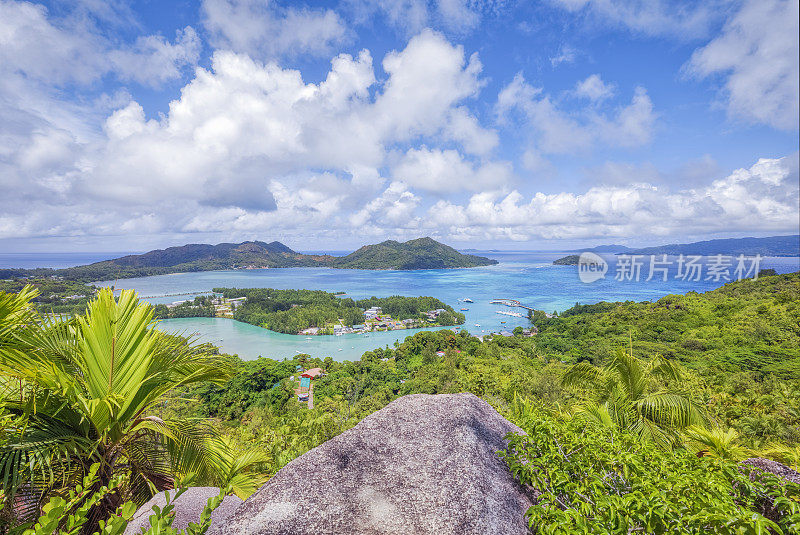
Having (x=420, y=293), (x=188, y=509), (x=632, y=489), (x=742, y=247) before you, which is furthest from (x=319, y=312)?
(x=742, y=247)

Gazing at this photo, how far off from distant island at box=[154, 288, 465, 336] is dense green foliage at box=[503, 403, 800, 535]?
178 feet

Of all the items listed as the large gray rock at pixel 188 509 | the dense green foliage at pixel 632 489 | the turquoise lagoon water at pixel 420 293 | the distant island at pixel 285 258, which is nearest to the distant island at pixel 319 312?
the turquoise lagoon water at pixel 420 293

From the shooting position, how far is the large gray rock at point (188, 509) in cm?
224

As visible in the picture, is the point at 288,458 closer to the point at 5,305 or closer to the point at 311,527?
the point at 311,527

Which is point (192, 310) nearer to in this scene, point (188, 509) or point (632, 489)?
point (188, 509)

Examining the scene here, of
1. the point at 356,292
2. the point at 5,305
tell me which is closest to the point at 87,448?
the point at 5,305

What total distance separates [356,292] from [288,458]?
8789 cm

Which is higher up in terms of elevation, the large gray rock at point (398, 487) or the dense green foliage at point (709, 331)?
the large gray rock at point (398, 487)

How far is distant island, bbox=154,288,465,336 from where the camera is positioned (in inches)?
2256

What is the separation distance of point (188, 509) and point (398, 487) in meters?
1.76

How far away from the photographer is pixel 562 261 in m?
165

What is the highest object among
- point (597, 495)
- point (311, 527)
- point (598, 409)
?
point (597, 495)

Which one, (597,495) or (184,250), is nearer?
(597,495)

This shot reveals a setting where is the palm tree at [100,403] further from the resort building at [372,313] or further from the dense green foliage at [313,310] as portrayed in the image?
the resort building at [372,313]
